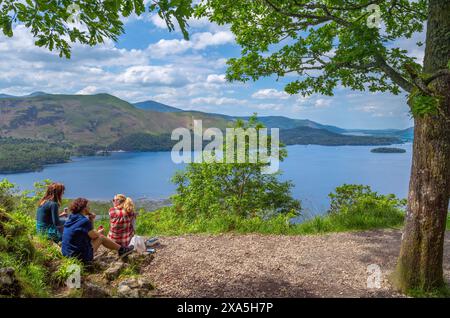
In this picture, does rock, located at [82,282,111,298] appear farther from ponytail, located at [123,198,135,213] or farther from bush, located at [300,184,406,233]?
bush, located at [300,184,406,233]

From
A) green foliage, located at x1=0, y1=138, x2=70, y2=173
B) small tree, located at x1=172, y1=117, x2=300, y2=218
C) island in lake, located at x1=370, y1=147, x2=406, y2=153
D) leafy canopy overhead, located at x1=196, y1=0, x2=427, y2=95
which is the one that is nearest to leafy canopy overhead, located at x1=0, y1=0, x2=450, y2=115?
leafy canopy overhead, located at x1=196, y1=0, x2=427, y2=95

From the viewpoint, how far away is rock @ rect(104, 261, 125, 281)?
18.7 feet

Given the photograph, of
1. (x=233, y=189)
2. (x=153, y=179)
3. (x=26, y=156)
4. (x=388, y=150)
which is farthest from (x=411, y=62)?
(x=388, y=150)

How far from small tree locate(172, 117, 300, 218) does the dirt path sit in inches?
250

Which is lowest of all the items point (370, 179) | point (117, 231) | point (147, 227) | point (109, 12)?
point (370, 179)

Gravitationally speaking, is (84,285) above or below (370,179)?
above

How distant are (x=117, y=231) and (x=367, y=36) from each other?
6.05 m

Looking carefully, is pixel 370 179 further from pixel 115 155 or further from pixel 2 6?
pixel 115 155

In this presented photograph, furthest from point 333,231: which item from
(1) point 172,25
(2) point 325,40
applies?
(1) point 172,25

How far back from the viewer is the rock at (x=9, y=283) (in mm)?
3922

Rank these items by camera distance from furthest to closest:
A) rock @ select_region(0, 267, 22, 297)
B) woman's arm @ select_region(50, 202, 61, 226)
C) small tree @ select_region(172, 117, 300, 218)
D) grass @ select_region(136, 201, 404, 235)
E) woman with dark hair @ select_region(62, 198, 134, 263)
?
small tree @ select_region(172, 117, 300, 218), grass @ select_region(136, 201, 404, 235), woman's arm @ select_region(50, 202, 61, 226), woman with dark hair @ select_region(62, 198, 134, 263), rock @ select_region(0, 267, 22, 297)

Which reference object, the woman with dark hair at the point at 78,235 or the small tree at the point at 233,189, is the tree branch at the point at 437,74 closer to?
the woman with dark hair at the point at 78,235

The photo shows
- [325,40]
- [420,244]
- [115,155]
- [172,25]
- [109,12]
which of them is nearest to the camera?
[172,25]

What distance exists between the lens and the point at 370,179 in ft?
285
